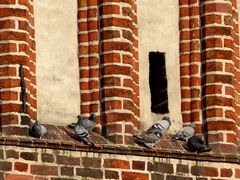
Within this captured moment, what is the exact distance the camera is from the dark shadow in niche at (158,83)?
45.1m

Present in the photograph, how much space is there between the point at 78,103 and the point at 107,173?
3.68 ft

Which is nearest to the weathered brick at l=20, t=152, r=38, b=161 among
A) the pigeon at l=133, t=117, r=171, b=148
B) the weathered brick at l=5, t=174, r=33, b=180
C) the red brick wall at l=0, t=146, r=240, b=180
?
the red brick wall at l=0, t=146, r=240, b=180

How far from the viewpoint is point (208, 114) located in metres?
45.0

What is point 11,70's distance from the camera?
144ft

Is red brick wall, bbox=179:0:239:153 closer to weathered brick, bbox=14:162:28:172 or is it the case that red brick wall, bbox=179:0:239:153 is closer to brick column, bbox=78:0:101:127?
brick column, bbox=78:0:101:127

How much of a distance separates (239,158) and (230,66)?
1.24 meters

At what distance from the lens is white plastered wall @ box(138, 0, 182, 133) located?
45.1 metres

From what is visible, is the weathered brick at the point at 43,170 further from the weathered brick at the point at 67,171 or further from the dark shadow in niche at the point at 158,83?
the dark shadow in niche at the point at 158,83

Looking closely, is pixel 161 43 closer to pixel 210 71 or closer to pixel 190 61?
pixel 190 61

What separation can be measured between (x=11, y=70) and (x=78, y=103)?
45.5 inches

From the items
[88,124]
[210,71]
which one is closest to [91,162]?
[88,124]

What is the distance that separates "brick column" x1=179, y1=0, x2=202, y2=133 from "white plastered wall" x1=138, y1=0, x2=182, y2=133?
66 millimetres

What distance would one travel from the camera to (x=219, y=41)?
45.2 metres

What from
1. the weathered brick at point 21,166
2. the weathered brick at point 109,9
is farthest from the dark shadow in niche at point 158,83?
the weathered brick at point 21,166
